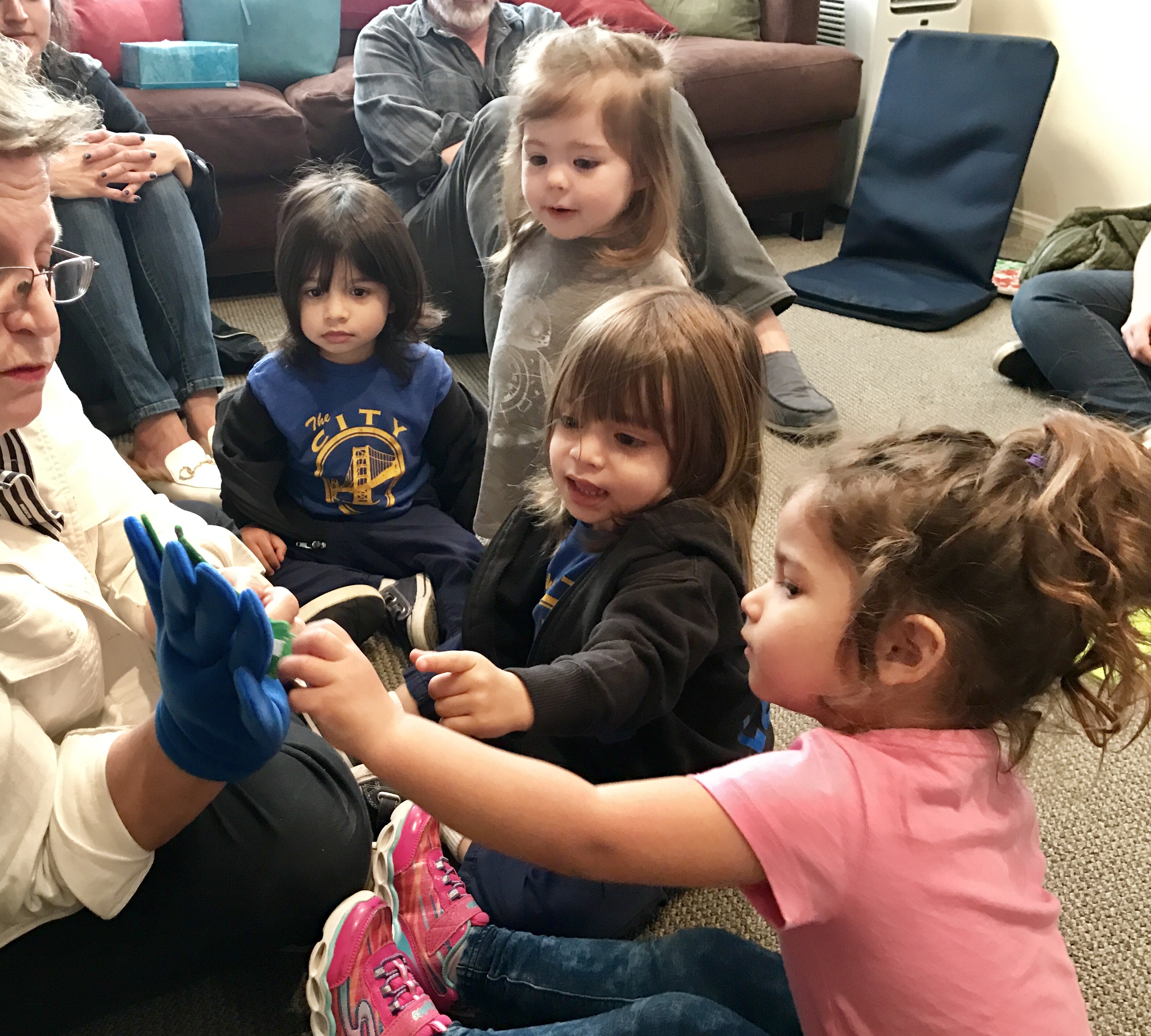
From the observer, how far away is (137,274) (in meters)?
1.96

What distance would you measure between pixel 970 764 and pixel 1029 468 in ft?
0.69

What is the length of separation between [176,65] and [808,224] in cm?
195

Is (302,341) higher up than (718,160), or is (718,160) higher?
(302,341)

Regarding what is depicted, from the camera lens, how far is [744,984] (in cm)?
90

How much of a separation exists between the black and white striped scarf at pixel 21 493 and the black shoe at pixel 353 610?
48cm

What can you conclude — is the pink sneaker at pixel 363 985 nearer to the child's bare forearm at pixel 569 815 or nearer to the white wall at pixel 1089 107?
the child's bare forearm at pixel 569 815

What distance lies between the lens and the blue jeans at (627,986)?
2.71 feet

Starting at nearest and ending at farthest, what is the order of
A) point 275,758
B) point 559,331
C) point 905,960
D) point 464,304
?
1. point 905,960
2. point 275,758
3. point 559,331
4. point 464,304

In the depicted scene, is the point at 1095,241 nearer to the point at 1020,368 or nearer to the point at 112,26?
the point at 1020,368

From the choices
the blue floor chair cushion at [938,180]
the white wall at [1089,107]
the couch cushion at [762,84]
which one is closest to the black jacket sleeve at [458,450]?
the blue floor chair cushion at [938,180]

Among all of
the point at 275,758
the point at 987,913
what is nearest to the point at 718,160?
the point at 275,758

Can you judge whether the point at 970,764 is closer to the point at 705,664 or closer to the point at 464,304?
the point at 705,664

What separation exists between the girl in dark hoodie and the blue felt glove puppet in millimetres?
293

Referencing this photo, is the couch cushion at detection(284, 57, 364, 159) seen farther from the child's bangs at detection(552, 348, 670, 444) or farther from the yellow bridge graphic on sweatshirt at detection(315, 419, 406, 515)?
the child's bangs at detection(552, 348, 670, 444)
